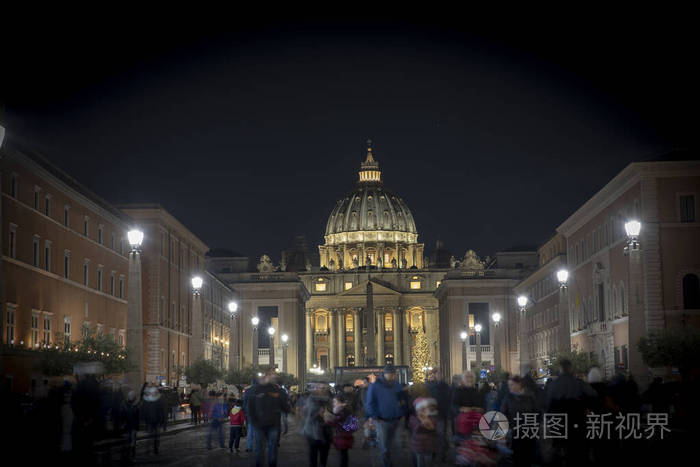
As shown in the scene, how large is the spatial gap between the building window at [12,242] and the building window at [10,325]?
253 cm

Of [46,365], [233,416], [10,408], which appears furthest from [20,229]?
[10,408]

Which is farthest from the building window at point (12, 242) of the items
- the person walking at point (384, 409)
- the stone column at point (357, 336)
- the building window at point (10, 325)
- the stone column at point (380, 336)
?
the stone column at point (380, 336)

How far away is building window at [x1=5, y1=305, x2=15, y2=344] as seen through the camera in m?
47.8

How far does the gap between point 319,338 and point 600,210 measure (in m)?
128

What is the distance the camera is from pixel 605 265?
71.8m

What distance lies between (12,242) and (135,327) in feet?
44.7

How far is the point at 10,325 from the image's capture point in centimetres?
4825

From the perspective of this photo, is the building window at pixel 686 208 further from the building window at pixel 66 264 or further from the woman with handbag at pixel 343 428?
the woman with handbag at pixel 343 428

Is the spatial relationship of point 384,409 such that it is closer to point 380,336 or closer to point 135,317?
point 135,317

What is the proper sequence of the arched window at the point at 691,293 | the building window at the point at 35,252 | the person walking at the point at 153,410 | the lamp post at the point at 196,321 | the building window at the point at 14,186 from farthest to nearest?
the arched window at the point at 691,293 → the building window at the point at 35,252 → the lamp post at the point at 196,321 → the building window at the point at 14,186 → the person walking at the point at 153,410

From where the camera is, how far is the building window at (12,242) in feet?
162

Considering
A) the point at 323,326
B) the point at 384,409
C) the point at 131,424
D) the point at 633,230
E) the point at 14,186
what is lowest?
the point at 131,424

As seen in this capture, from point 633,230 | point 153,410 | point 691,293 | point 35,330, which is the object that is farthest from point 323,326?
point 153,410

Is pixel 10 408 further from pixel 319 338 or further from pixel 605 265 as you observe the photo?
pixel 319 338
